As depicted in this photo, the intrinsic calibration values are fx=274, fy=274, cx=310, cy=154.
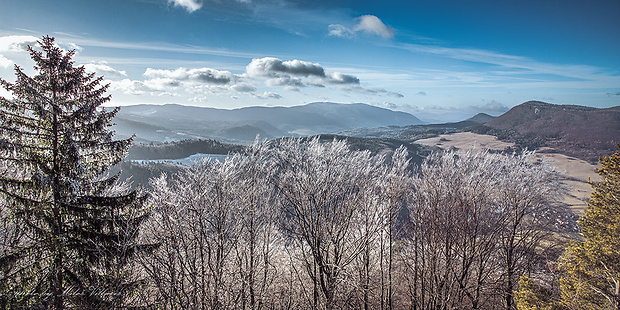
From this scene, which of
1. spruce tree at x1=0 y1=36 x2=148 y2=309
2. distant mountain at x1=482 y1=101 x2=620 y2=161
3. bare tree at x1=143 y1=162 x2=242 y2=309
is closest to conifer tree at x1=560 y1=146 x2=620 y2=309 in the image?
bare tree at x1=143 y1=162 x2=242 y2=309

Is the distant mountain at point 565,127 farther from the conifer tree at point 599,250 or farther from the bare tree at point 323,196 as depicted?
the bare tree at point 323,196

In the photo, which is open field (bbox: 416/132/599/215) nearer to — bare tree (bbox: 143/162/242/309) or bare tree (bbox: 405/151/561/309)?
bare tree (bbox: 405/151/561/309)

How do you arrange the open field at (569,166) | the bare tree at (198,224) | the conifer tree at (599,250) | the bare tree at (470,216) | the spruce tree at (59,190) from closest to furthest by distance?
the spruce tree at (59,190)
the conifer tree at (599,250)
the bare tree at (198,224)
the bare tree at (470,216)
the open field at (569,166)

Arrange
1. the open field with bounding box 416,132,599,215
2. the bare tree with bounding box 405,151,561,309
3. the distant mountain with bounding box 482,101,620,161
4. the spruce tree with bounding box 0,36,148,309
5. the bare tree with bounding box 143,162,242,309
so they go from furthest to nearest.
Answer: the distant mountain with bounding box 482,101,620,161 → the open field with bounding box 416,132,599,215 → the bare tree with bounding box 405,151,561,309 → the bare tree with bounding box 143,162,242,309 → the spruce tree with bounding box 0,36,148,309

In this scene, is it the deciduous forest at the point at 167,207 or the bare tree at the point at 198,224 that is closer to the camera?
the deciduous forest at the point at 167,207

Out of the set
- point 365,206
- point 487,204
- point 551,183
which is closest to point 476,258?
point 487,204

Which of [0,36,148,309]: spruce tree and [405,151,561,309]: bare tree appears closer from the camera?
[0,36,148,309]: spruce tree

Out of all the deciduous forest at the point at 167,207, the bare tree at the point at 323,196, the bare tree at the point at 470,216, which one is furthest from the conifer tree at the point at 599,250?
the bare tree at the point at 323,196
